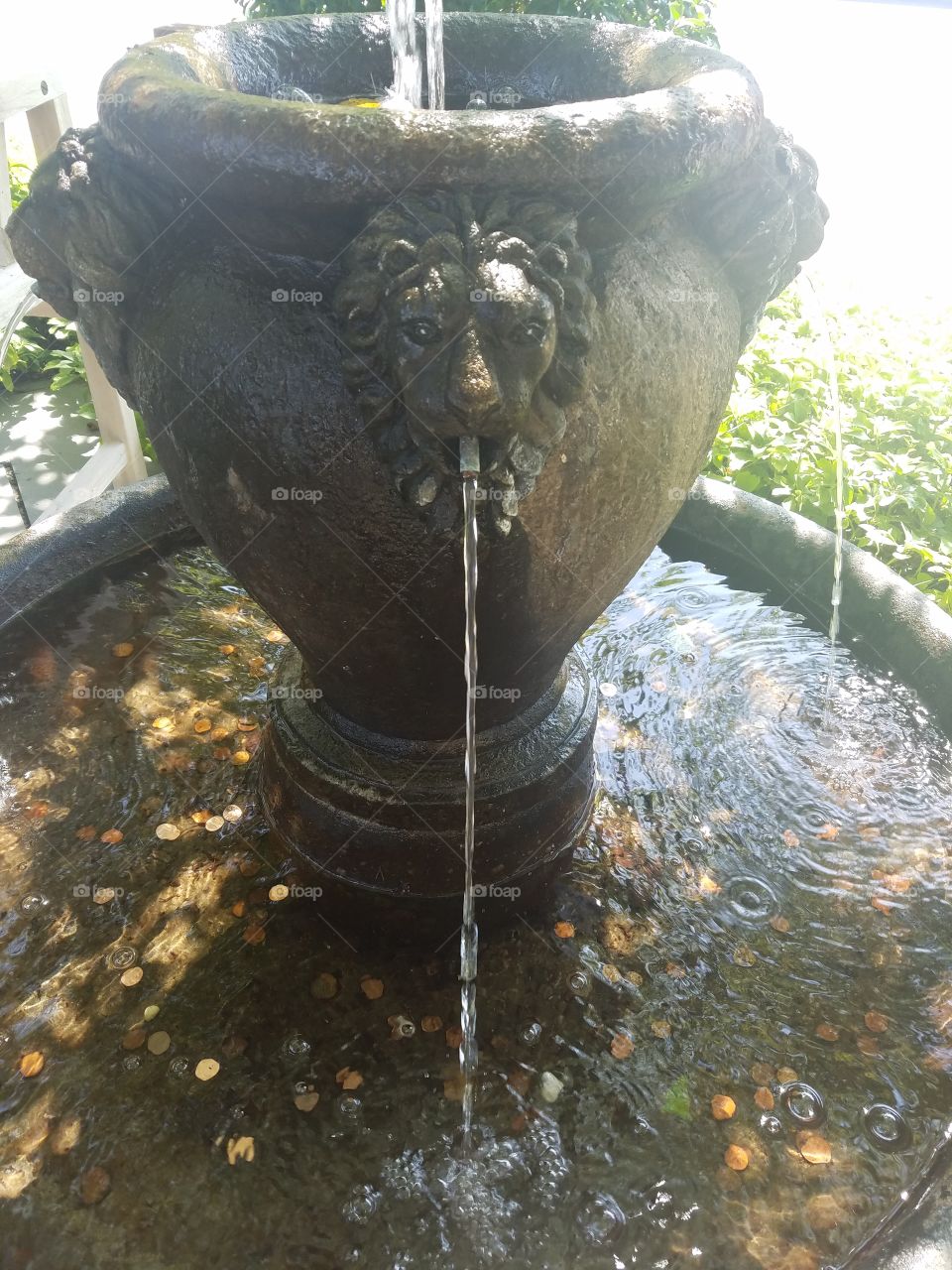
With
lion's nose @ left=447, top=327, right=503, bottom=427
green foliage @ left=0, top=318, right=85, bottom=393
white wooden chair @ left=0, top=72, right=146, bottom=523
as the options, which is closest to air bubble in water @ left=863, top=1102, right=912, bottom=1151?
lion's nose @ left=447, top=327, right=503, bottom=427

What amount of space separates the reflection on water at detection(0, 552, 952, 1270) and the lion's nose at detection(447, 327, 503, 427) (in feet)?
4.75

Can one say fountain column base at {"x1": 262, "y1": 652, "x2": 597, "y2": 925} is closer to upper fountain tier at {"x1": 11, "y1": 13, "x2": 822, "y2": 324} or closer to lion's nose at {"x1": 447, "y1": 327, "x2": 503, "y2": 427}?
lion's nose at {"x1": 447, "y1": 327, "x2": 503, "y2": 427}

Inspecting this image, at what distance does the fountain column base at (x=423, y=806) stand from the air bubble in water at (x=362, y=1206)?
0.68m

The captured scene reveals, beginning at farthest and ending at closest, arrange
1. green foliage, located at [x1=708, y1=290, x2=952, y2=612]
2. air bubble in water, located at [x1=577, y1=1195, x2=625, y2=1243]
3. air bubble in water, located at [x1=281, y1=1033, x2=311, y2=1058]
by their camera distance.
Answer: green foliage, located at [x1=708, y1=290, x2=952, y2=612]
air bubble in water, located at [x1=281, y1=1033, x2=311, y2=1058]
air bubble in water, located at [x1=577, y1=1195, x2=625, y2=1243]

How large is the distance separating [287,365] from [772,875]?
6.12ft

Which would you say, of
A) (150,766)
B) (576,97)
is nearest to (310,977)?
(150,766)

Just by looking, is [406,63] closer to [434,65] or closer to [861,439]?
[434,65]

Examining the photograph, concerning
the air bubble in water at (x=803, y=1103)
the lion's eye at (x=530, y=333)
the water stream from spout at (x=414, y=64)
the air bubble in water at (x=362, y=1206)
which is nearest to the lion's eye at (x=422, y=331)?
the lion's eye at (x=530, y=333)

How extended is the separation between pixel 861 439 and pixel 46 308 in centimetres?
460

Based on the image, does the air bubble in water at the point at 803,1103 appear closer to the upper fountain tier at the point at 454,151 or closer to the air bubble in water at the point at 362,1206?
the air bubble in water at the point at 362,1206

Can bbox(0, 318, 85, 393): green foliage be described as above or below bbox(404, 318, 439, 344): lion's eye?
below

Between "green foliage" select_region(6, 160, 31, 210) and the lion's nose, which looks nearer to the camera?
the lion's nose

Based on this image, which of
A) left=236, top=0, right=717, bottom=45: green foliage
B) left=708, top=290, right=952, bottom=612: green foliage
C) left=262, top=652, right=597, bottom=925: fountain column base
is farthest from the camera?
left=236, top=0, right=717, bottom=45: green foliage

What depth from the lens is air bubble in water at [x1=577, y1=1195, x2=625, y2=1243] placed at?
1.77 meters
